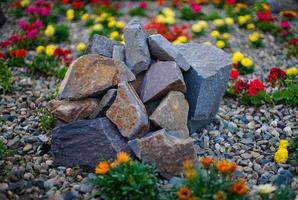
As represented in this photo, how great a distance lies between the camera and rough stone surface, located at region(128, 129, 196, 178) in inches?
151

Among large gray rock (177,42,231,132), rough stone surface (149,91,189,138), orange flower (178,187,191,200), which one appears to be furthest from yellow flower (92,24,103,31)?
orange flower (178,187,191,200)

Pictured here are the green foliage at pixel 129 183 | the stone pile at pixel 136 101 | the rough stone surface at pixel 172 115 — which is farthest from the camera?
the rough stone surface at pixel 172 115

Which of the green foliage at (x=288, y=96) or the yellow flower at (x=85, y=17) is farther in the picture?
the yellow flower at (x=85, y=17)

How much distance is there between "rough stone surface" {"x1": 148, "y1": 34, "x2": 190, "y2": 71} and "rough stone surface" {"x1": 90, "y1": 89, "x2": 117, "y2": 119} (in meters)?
0.58

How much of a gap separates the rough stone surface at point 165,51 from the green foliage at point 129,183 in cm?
115

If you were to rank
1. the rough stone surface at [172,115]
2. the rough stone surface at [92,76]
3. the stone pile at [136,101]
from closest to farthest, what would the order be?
the stone pile at [136,101] < the rough stone surface at [172,115] < the rough stone surface at [92,76]

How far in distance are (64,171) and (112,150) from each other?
0.49 m

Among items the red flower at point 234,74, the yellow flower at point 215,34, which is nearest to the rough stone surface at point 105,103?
the red flower at point 234,74

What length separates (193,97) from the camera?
4.40 m

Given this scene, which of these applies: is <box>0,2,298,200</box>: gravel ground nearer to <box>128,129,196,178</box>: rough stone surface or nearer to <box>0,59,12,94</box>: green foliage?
<box>0,59,12,94</box>: green foliage

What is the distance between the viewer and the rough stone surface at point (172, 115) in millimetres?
4078

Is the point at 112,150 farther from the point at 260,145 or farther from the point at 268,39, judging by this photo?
the point at 268,39

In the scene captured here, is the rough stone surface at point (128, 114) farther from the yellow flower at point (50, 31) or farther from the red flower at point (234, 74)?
the yellow flower at point (50, 31)

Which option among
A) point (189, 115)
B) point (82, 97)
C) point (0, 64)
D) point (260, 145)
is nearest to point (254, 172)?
point (260, 145)
